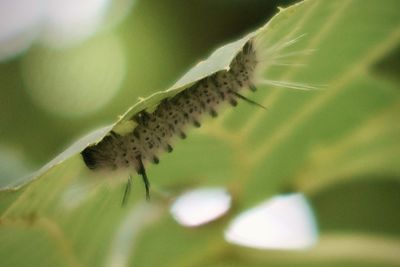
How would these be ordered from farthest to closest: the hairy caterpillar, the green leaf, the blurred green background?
1. the blurred green background
2. the hairy caterpillar
3. the green leaf

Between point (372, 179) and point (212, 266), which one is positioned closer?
point (212, 266)

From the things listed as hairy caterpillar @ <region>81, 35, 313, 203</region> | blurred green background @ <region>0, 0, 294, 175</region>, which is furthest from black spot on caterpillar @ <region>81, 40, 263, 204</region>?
blurred green background @ <region>0, 0, 294, 175</region>

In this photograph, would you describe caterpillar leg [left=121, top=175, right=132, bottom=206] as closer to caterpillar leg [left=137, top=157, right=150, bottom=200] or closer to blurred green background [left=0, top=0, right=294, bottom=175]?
caterpillar leg [left=137, top=157, right=150, bottom=200]

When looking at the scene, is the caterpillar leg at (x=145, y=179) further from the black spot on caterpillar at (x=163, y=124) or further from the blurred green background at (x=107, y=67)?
the blurred green background at (x=107, y=67)

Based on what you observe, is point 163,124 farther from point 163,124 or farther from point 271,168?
point 271,168

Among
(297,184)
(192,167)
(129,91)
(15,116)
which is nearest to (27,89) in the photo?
(15,116)

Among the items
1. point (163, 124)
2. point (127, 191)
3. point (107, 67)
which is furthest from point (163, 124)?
point (107, 67)

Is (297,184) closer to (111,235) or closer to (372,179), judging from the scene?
(372,179)

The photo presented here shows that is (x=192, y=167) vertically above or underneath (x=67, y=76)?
underneath
